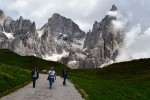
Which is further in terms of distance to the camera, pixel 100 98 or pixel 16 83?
pixel 16 83

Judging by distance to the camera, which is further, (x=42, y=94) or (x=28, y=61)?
(x=28, y=61)

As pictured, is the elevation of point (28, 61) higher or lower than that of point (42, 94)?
higher

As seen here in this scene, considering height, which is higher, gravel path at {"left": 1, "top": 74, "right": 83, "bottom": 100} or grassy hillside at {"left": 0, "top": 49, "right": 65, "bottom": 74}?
grassy hillside at {"left": 0, "top": 49, "right": 65, "bottom": 74}

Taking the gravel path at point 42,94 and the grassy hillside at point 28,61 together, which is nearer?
the gravel path at point 42,94

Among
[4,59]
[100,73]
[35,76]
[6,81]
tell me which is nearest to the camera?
[6,81]

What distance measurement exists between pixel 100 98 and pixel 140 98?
7.58m

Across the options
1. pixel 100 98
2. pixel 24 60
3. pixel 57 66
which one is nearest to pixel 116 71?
pixel 57 66

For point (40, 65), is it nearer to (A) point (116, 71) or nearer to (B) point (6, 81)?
(A) point (116, 71)

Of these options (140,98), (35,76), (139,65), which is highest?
(139,65)

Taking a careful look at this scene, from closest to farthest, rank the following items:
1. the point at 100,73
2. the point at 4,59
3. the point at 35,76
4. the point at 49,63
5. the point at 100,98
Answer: the point at 100,98, the point at 35,76, the point at 100,73, the point at 4,59, the point at 49,63

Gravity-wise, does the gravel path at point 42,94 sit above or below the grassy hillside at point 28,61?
below

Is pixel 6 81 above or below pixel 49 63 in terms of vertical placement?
below

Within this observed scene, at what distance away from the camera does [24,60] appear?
180375 mm

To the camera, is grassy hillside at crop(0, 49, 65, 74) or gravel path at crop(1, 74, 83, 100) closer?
gravel path at crop(1, 74, 83, 100)
